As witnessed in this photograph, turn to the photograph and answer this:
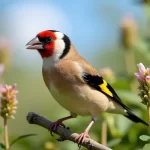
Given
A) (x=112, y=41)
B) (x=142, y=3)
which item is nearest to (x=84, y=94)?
(x=142, y=3)

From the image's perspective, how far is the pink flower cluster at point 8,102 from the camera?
3859mm

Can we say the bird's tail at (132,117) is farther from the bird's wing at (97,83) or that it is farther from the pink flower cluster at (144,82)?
the pink flower cluster at (144,82)

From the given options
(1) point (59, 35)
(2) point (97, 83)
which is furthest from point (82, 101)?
(1) point (59, 35)

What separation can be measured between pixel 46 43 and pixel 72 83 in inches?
21.2

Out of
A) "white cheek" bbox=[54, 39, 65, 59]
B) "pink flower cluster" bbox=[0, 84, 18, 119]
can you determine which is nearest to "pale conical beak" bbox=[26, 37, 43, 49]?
"white cheek" bbox=[54, 39, 65, 59]

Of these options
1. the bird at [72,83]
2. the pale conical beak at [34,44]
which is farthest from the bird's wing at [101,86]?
the pale conical beak at [34,44]

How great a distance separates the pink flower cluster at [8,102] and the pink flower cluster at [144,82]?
2.72ft

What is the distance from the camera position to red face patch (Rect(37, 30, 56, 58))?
4.62 meters

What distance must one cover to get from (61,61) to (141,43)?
1.01 m

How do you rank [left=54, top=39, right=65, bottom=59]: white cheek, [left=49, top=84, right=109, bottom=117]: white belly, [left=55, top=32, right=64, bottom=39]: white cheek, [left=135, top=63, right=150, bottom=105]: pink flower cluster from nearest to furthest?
[left=135, top=63, right=150, bottom=105]: pink flower cluster
[left=49, top=84, right=109, bottom=117]: white belly
[left=54, top=39, right=65, bottom=59]: white cheek
[left=55, top=32, right=64, bottom=39]: white cheek

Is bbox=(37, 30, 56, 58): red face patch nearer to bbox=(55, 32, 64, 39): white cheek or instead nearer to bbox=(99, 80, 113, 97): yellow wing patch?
bbox=(55, 32, 64, 39): white cheek

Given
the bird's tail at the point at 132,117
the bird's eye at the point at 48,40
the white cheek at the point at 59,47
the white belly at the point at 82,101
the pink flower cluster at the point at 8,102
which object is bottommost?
the bird's tail at the point at 132,117

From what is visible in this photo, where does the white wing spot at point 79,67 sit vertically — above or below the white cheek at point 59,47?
below

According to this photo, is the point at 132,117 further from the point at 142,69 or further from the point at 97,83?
the point at 142,69
